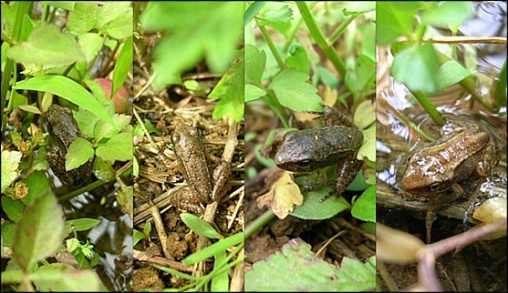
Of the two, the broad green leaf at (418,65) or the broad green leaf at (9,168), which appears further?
the broad green leaf at (9,168)

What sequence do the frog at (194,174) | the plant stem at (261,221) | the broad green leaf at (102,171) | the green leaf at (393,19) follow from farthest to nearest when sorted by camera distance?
1. the plant stem at (261,221)
2. the broad green leaf at (102,171)
3. the frog at (194,174)
4. the green leaf at (393,19)

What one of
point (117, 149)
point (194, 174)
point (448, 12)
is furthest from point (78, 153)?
point (448, 12)

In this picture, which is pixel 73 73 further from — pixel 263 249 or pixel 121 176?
pixel 263 249

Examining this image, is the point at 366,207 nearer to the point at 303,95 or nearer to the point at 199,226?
the point at 303,95

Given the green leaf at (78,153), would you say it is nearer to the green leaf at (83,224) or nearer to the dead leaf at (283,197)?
the green leaf at (83,224)

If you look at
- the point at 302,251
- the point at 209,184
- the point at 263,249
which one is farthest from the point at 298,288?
the point at 263,249

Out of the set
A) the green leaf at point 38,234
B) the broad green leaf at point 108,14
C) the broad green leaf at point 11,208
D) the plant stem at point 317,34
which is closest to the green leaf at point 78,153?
the broad green leaf at point 11,208
